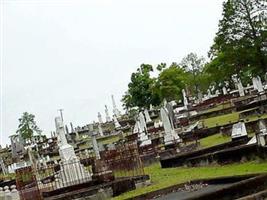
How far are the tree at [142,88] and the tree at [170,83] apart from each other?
0.94 metres

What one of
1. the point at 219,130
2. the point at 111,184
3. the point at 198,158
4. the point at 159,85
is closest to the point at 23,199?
the point at 111,184

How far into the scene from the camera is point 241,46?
46.7 metres

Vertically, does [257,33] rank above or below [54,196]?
above

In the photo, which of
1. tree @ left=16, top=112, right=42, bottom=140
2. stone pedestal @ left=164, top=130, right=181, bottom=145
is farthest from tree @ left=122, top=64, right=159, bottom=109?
stone pedestal @ left=164, top=130, right=181, bottom=145

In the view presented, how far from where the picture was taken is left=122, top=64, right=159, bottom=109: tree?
63625mm

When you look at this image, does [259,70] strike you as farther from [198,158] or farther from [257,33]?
[198,158]

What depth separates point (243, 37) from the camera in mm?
47250

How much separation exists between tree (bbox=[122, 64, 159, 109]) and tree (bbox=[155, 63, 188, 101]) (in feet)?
3.09

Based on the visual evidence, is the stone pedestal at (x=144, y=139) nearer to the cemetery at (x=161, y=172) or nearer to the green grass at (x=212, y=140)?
the cemetery at (x=161, y=172)

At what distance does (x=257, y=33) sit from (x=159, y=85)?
19.7 metres

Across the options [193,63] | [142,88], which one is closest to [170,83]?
[142,88]

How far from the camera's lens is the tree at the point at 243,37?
4619cm

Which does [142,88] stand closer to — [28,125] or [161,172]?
[28,125]

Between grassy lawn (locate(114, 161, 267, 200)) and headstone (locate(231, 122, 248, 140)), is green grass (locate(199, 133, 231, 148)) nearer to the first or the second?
headstone (locate(231, 122, 248, 140))
